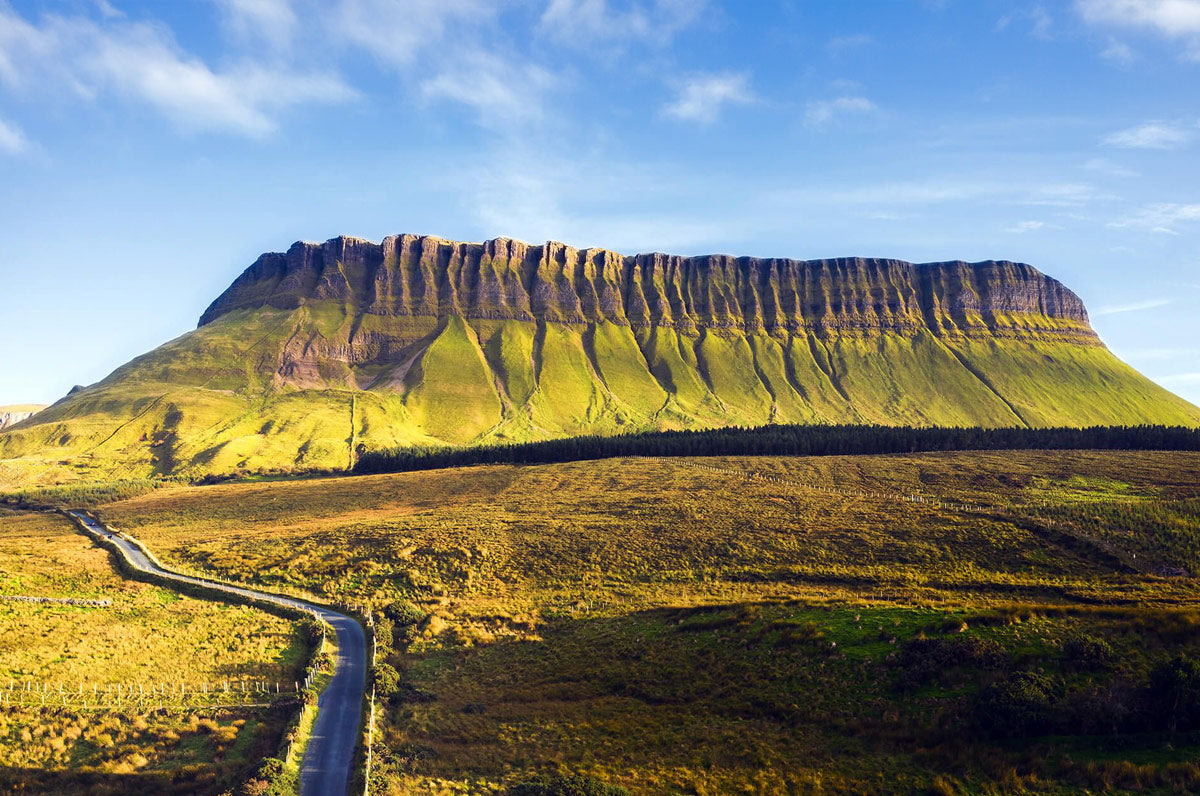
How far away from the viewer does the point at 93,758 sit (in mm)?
30453

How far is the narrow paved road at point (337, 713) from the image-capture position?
92.5ft

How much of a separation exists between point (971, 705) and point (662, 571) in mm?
37790

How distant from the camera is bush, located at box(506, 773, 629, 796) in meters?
27.2

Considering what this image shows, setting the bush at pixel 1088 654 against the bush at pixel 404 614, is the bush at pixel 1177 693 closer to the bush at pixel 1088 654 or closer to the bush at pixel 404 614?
the bush at pixel 1088 654

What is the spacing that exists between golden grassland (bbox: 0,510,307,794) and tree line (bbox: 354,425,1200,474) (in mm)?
87333

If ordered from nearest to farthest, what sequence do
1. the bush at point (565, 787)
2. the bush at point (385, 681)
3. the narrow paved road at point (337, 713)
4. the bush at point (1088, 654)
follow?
the bush at point (565, 787) → the narrow paved road at point (337, 713) → the bush at point (1088, 654) → the bush at point (385, 681)

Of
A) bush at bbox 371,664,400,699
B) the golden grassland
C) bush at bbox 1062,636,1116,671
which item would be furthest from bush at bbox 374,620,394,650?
bush at bbox 1062,636,1116,671

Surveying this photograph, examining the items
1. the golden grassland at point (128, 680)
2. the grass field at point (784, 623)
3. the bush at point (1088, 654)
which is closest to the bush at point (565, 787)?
the grass field at point (784, 623)

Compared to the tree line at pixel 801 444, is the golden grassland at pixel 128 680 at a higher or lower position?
lower

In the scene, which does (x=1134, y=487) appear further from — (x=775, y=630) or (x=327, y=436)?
(x=327, y=436)

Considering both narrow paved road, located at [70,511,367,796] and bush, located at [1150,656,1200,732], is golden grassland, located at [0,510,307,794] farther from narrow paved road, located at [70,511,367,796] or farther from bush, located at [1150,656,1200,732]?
bush, located at [1150,656,1200,732]

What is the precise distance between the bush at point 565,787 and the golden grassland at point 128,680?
11.4 meters

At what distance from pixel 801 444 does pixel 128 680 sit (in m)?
120

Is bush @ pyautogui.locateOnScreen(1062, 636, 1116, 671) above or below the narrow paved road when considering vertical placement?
above
